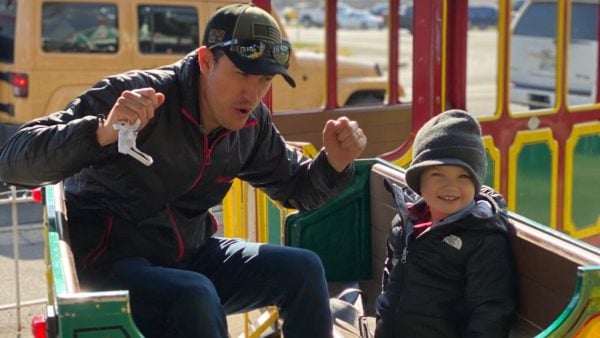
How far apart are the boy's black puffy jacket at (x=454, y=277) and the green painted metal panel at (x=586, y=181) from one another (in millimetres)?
2858

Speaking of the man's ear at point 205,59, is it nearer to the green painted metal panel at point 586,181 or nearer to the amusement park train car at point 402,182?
the amusement park train car at point 402,182

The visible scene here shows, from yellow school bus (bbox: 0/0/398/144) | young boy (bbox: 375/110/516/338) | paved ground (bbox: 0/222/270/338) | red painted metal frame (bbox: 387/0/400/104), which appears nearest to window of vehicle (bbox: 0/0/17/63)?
yellow school bus (bbox: 0/0/398/144)

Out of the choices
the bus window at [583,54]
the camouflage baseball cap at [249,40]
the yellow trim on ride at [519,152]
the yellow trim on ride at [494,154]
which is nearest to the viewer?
the camouflage baseball cap at [249,40]

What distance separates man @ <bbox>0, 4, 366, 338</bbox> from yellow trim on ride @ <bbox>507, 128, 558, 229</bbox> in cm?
242


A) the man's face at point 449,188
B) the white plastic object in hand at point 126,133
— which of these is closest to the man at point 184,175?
the white plastic object in hand at point 126,133

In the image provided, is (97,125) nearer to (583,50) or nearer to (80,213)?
(80,213)

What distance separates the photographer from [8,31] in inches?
332

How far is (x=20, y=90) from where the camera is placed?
26.7ft

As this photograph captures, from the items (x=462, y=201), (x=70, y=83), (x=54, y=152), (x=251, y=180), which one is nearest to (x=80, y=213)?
(x=54, y=152)

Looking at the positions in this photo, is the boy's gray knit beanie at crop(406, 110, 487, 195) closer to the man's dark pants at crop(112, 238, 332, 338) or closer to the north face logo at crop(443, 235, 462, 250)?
the north face logo at crop(443, 235, 462, 250)

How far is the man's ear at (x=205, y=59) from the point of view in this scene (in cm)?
240

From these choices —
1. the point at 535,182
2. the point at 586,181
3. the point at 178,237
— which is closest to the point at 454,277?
the point at 178,237

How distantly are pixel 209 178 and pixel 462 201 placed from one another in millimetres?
759

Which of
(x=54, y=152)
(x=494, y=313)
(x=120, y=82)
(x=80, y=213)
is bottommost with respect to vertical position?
(x=494, y=313)
